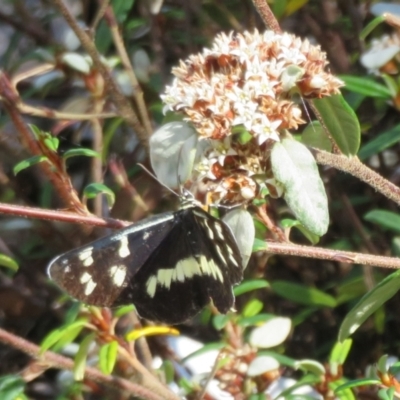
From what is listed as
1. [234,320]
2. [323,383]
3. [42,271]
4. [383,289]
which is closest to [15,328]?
[42,271]

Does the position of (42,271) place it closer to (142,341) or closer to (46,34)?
(142,341)

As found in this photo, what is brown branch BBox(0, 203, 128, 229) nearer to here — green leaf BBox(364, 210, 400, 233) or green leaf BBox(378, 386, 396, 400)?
green leaf BBox(378, 386, 396, 400)

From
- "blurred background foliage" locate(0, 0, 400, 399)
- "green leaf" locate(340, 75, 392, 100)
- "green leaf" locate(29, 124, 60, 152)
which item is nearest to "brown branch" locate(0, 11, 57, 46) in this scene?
"blurred background foliage" locate(0, 0, 400, 399)

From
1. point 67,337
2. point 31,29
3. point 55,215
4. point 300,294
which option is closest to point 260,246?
point 55,215

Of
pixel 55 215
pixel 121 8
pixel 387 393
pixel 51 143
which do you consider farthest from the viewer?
pixel 121 8

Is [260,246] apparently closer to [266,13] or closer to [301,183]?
[301,183]

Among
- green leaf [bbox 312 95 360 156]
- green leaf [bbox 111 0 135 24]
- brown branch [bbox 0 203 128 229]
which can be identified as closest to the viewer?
brown branch [bbox 0 203 128 229]

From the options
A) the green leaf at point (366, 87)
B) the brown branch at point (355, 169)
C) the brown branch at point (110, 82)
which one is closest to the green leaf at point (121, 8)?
the brown branch at point (110, 82)
